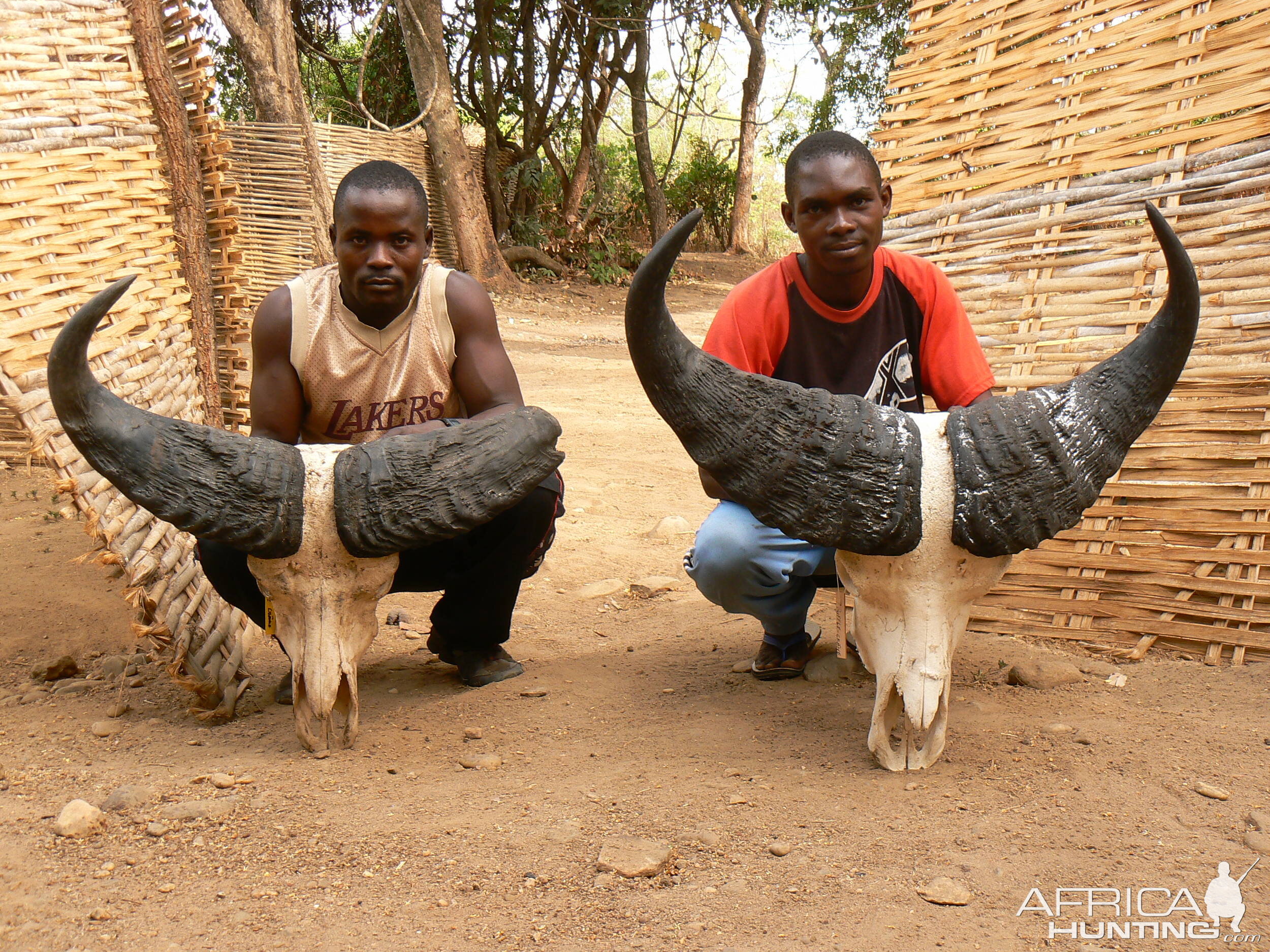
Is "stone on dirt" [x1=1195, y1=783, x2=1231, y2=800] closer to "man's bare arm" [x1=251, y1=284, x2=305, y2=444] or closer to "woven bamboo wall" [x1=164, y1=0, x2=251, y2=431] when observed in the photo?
"man's bare arm" [x1=251, y1=284, x2=305, y2=444]

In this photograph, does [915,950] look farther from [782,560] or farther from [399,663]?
[399,663]

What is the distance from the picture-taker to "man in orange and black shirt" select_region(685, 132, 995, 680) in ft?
9.75

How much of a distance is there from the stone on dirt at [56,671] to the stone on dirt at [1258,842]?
3537 millimetres

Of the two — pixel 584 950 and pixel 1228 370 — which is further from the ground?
pixel 1228 370

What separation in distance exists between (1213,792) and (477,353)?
7.45ft

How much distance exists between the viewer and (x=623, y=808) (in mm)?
2480

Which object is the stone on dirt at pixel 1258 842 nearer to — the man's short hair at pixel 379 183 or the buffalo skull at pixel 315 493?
the buffalo skull at pixel 315 493

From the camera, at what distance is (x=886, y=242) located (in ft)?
14.0

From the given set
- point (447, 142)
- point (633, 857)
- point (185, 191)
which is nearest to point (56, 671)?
point (185, 191)

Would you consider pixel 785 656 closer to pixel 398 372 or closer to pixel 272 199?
pixel 398 372

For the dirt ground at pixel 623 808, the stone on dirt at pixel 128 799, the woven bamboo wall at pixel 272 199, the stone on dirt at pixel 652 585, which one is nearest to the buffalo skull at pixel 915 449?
the dirt ground at pixel 623 808

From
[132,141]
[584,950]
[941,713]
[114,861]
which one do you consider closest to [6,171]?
[132,141]

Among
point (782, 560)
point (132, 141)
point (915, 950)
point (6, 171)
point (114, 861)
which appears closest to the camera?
point (915, 950)

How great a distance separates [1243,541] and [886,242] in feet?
5.83
